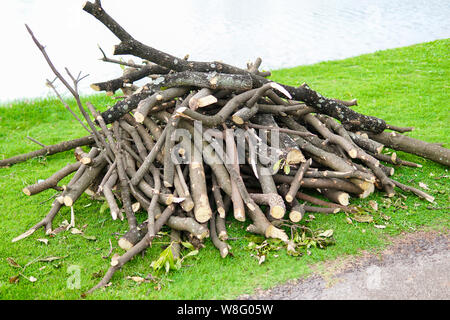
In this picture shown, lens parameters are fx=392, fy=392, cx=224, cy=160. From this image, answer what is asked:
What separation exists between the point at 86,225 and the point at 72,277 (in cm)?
115

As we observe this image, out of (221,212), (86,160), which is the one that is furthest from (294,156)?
(86,160)

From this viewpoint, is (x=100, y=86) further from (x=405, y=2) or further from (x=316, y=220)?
(x=405, y=2)

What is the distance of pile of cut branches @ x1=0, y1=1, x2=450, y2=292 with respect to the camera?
14.8 ft

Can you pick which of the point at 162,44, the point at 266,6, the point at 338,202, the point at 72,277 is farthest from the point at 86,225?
the point at 266,6

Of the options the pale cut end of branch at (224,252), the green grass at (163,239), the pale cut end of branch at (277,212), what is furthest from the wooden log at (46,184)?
the pale cut end of branch at (277,212)

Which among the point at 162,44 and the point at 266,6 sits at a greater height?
the point at 266,6

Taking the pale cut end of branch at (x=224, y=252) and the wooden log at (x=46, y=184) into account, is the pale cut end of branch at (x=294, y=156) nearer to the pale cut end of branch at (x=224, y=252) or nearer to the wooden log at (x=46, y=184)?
the pale cut end of branch at (x=224, y=252)

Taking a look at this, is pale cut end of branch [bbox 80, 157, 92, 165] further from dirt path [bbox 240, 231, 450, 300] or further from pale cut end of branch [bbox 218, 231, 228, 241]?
dirt path [bbox 240, 231, 450, 300]

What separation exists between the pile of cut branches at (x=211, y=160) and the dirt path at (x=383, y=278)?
61cm

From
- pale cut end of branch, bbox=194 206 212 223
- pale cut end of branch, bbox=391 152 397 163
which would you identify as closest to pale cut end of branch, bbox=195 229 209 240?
pale cut end of branch, bbox=194 206 212 223

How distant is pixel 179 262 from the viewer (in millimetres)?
4082

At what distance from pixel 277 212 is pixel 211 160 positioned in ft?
3.38

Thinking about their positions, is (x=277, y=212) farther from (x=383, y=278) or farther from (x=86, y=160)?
(x=86, y=160)
